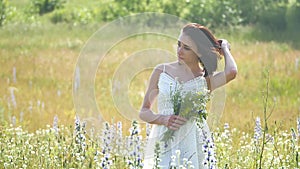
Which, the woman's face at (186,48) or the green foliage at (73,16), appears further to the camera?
the green foliage at (73,16)

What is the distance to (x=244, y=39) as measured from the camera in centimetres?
1529

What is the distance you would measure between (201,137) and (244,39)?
35.4 feet

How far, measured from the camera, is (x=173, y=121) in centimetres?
442

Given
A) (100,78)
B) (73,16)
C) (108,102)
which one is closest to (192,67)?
(108,102)

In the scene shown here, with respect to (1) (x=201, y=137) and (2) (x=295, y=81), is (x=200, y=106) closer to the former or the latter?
(1) (x=201, y=137)

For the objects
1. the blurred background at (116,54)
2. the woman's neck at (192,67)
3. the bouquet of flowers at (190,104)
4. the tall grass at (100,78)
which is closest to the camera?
the bouquet of flowers at (190,104)

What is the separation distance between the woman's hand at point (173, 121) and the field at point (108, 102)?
0.21 meters

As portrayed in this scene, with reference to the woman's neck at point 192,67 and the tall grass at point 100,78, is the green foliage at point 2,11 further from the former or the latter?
the woman's neck at point 192,67

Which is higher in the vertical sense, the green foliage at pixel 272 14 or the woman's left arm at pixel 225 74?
the green foliage at pixel 272 14

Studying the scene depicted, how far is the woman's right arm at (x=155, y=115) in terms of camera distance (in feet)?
14.5

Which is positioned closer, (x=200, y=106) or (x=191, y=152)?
(x=200, y=106)

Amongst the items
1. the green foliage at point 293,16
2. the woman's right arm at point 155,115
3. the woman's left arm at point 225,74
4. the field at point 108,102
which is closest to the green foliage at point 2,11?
the field at point 108,102

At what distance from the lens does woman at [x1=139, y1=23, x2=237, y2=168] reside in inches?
181

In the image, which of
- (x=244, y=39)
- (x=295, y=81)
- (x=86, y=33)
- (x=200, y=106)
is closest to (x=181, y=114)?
(x=200, y=106)
